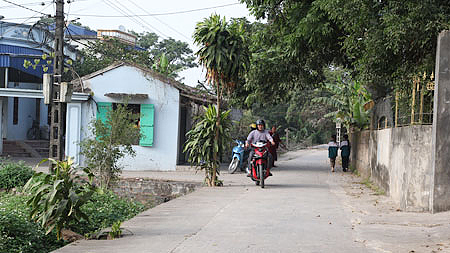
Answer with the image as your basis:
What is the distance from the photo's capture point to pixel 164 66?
1025 inches

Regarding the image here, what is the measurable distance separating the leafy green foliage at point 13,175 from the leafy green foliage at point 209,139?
6560 millimetres

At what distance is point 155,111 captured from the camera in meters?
21.7

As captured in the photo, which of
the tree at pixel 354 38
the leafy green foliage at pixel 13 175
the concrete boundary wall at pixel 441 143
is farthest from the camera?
the leafy green foliage at pixel 13 175

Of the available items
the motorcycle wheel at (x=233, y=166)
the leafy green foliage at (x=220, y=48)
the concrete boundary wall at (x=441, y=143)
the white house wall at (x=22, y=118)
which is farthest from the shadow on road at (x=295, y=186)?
the white house wall at (x=22, y=118)

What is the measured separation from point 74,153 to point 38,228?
12.5m

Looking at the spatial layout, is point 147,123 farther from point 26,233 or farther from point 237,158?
point 26,233

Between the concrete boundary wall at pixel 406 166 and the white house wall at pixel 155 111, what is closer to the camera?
the concrete boundary wall at pixel 406 166

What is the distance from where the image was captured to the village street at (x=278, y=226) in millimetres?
6500

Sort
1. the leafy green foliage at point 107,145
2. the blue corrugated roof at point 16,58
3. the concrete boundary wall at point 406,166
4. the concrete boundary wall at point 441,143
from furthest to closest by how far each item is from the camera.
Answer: the blue corrugated roof at point 16,58, the leafy green foliage at point 107,145, the concrete boundary wall at point 406,166, the concrete boundary wall at point 441,143

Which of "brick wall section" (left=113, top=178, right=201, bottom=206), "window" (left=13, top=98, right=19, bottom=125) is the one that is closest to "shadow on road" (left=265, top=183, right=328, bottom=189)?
"brick wall section" (left=113, top=178, right=201, bottom=206)

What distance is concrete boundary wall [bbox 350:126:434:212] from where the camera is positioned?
905 cm

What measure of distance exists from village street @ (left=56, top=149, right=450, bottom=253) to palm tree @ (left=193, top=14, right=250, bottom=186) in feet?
11.1

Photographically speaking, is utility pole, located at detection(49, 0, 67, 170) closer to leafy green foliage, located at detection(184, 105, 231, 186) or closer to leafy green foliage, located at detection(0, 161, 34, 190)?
leafy green foliage, located at detection(0, 161, 34, 190)

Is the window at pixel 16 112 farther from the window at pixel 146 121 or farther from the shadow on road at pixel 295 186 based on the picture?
the shadow on road at pixel 295 186
